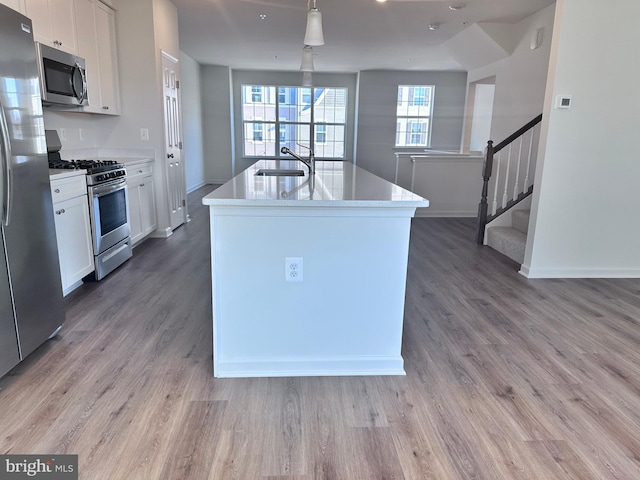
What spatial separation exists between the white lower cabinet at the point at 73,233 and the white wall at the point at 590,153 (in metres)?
3.70

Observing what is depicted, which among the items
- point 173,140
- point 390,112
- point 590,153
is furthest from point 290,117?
point 590,153

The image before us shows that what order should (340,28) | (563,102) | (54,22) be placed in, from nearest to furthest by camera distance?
(54,22), (563,102), (340,28)

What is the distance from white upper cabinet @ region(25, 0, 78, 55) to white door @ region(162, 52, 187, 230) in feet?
3.91

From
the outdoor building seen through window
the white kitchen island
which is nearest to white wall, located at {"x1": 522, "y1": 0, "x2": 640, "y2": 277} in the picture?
A: the white kitchen island

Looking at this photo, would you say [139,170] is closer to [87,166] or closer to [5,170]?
[87,166]

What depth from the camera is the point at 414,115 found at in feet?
32.4

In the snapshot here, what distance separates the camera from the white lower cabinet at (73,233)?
110 inches

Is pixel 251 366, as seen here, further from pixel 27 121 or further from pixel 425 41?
pixel 425 41

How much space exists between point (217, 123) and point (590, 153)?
312 inches

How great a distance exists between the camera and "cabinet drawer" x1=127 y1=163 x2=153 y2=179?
158 inches

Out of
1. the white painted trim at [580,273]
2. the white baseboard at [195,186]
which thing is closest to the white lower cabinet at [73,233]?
the white painted trim at [580,273]

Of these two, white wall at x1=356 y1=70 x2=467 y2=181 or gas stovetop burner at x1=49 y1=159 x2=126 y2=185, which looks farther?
white wall at x1=356 y1=70 x2=467 y2=181

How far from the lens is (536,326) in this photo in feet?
8.95

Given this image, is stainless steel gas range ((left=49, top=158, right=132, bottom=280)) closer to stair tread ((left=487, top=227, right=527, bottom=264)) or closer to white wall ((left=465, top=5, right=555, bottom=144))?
stair tread ((left=487, top=227, right=527, bottom=264))
